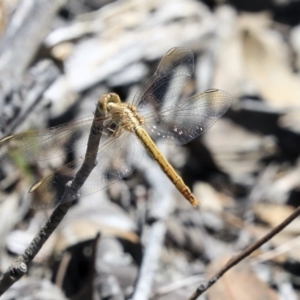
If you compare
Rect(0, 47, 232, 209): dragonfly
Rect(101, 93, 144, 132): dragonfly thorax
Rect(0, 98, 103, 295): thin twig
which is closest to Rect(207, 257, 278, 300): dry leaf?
Rect(0, 47, 232, 209): dragonfly

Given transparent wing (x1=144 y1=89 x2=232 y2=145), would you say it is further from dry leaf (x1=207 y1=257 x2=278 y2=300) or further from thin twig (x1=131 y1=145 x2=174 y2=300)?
dry leaf (x1=207 y1=257 x2=278 y2=300)

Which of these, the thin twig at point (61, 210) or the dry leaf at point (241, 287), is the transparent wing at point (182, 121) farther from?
the thin twig at point (61, 210)

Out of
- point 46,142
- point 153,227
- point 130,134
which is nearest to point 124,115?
point 130,134

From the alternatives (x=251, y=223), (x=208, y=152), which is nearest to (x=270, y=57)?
(x=208, y=152)

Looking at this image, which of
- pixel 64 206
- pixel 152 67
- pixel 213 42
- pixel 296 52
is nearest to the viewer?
pixel 64 206

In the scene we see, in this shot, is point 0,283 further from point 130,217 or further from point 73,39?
point 73,39

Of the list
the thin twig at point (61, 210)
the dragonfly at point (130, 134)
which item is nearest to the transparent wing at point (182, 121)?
the dragonfly at point (130, 134)
